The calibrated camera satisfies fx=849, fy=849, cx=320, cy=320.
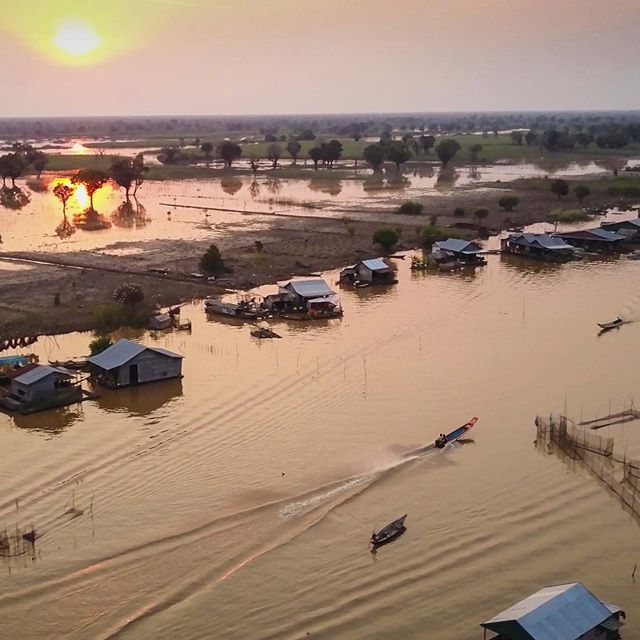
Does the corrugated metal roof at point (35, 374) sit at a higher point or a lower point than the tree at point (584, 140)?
lower

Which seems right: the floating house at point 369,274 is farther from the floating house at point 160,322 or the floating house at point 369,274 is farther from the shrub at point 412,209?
the shrub at point 412,209

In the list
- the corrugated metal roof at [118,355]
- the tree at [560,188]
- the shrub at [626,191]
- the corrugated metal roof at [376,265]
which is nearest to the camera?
the corrugated metal roof at [118,355]

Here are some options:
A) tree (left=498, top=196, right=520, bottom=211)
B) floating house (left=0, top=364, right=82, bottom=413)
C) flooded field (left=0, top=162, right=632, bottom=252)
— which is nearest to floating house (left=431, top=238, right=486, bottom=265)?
flooded field (left=0, top=162, right=632, bottom=252)

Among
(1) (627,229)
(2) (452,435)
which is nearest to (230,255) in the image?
(1) (627,229)

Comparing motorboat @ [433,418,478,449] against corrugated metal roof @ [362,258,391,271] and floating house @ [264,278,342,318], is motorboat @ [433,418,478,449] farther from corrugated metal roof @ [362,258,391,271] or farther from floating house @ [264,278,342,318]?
corrugated metal roof @ [362,258,391,271]

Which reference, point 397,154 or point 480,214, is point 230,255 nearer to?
point 480,214

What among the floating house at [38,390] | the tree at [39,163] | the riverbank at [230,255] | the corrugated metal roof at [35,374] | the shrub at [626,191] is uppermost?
the tree at [39,163]

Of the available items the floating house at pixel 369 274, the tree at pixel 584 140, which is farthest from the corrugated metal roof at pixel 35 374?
the tree at pixel 584 140
